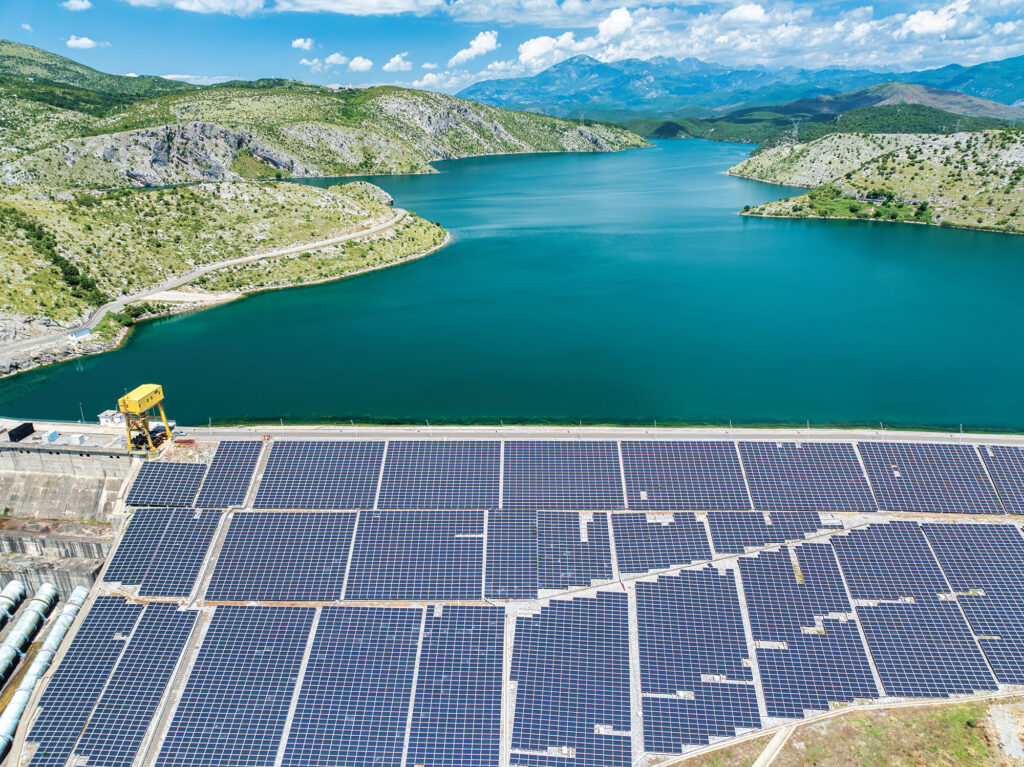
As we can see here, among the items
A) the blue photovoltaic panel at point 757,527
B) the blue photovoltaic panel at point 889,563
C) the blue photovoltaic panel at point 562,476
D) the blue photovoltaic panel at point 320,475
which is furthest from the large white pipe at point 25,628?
the blue photovoltaic panel at point 889,563

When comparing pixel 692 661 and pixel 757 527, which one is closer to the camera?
pixel 692 661

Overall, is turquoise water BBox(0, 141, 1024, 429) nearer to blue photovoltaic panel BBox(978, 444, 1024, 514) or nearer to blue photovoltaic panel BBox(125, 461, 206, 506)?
blue photovoltaic panel BBox(978, 444, 1024, 514)

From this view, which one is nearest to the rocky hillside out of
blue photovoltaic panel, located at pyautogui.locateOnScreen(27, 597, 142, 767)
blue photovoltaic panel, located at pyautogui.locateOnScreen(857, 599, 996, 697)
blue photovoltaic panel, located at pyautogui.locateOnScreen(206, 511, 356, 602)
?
blue photovoltaic panel, located at pyautogui.locateOnScreen(857, 599, 996, 697)

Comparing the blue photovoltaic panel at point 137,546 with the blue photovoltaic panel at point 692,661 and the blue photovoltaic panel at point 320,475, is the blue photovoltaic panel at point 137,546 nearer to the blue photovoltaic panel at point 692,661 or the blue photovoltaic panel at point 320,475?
the blue photovoltaic panel at point 320,475

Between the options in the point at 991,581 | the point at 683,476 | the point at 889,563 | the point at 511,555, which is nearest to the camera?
the point at 991,581

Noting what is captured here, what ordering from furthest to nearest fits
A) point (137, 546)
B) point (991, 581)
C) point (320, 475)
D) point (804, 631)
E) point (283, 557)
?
point (320, 475)
point (137, 546)
point (283, 557)
point (991, 581)
point (804, 631)

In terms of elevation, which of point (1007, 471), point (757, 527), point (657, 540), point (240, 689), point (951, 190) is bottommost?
point (240, 689)

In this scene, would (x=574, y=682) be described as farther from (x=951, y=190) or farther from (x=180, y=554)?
(x=951, y=190)

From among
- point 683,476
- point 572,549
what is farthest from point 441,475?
point 683,476
